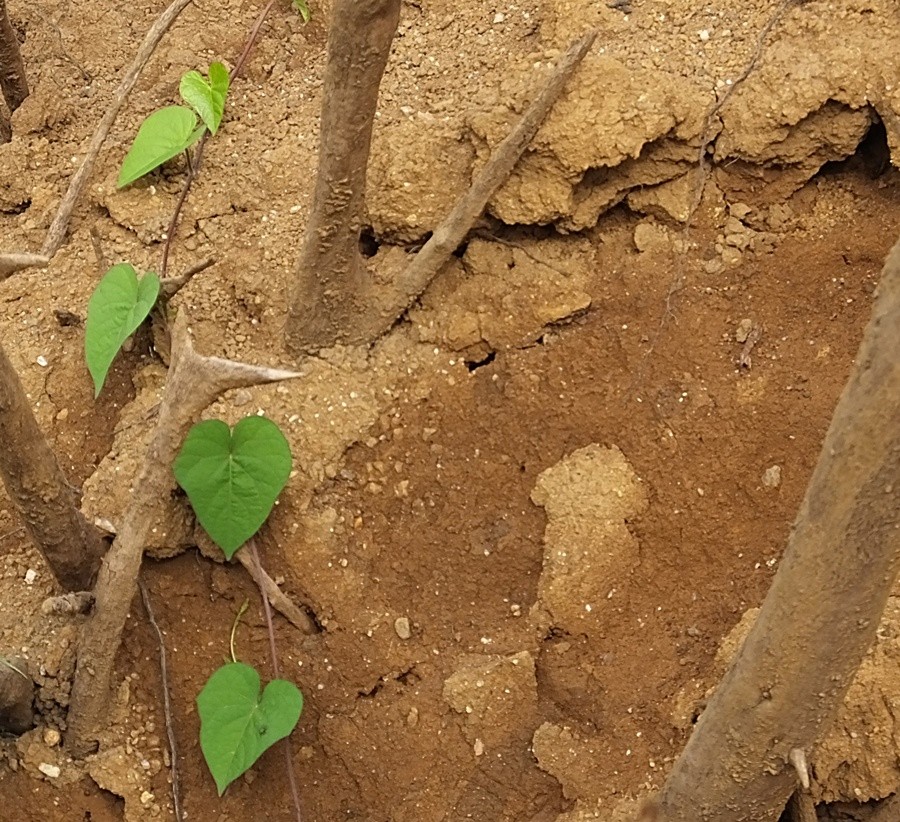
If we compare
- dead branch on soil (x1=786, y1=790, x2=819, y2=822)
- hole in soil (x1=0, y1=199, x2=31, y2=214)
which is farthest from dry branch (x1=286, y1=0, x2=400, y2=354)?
dead branch on soil (x1=786, y1=790, x2=819, y2=822)

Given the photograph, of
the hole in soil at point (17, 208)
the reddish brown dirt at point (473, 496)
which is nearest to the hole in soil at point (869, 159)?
the reddish brown dirt at point (473, 496)

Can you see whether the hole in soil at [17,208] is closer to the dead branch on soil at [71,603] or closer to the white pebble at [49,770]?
the dead branch on soil at [71,603]

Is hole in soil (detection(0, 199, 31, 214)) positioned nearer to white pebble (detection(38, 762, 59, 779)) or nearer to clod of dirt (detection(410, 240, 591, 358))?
clod of dirt (detection(410, 240, 591, 358))

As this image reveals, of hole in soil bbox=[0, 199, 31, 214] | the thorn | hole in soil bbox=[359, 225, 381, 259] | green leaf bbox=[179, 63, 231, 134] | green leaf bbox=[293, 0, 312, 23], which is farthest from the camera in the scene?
green leaf bbox=[293, 0, 312, 23]

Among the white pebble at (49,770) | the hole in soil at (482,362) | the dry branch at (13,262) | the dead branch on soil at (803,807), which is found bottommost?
the dead branch on soil at (803,807)

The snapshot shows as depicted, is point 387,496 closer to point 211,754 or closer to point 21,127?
point 211,754

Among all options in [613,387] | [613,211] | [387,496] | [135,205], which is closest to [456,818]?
[387,496]

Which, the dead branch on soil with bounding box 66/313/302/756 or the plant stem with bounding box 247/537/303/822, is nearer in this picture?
the dead branch on soil with bounding box 66/313/302/756
